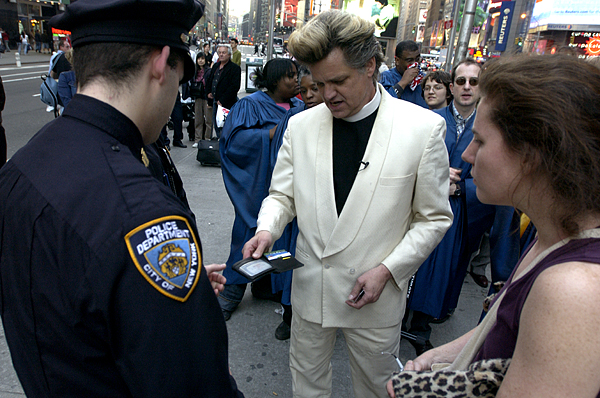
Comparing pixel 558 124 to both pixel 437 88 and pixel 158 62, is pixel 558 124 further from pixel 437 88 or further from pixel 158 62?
pixel 437 88

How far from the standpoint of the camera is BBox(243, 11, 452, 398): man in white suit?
169cm

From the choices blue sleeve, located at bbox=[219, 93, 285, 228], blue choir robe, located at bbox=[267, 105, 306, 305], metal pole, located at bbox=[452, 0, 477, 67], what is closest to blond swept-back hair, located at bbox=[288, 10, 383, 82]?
blue choir robe, located at bbox=[267, 105, 306, 305]

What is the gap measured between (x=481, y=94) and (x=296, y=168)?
96cm

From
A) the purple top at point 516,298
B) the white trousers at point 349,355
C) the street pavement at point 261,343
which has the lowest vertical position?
the street pavement at point 261,343

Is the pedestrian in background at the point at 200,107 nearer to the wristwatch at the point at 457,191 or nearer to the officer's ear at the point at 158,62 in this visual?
the wristwatch at the point at 457,191

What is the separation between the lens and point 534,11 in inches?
1633

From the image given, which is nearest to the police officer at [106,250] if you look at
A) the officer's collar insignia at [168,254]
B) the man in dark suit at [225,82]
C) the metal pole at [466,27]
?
the officer's collar insignia at [168,254]

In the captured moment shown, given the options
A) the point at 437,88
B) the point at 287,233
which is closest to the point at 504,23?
the point at 437,88

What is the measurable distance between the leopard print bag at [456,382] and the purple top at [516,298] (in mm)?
40

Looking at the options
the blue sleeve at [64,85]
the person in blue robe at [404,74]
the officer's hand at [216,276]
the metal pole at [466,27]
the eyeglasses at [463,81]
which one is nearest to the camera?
the officer's hand at [216,276]

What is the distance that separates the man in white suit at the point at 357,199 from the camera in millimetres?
1688

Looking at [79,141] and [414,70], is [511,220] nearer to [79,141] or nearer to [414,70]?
[79,141]

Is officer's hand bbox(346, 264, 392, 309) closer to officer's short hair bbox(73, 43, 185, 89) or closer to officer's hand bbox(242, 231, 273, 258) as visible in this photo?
officer's hand bbox(242, 231, 273, 258)

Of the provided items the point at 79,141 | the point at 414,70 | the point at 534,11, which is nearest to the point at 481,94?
the point at 79,141
